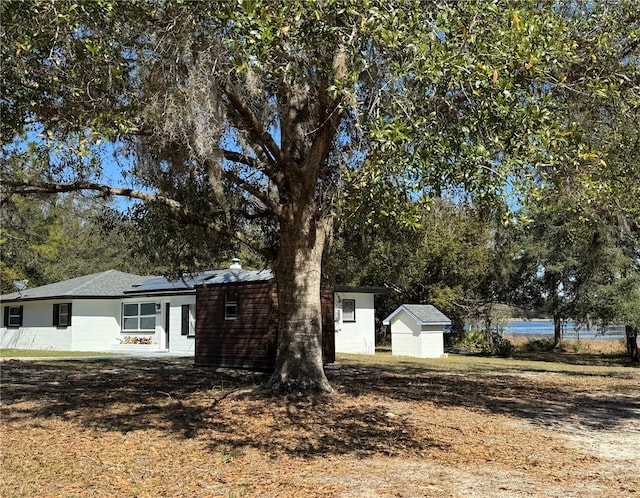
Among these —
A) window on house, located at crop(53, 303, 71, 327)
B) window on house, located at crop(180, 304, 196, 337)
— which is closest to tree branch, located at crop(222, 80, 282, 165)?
window on house, located at crop(180, 304, 196, 337)

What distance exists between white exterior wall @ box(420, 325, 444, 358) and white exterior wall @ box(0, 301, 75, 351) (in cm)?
1410

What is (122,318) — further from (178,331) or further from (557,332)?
(557,332)

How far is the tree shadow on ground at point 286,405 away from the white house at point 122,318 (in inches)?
306

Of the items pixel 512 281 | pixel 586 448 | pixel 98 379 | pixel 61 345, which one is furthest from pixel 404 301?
pixel 586 448

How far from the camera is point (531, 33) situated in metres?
6.70

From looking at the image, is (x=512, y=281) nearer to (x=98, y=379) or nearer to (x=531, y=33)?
(x=98, y=379)

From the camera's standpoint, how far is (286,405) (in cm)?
938

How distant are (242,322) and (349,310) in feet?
26.0

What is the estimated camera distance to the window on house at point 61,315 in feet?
82.3

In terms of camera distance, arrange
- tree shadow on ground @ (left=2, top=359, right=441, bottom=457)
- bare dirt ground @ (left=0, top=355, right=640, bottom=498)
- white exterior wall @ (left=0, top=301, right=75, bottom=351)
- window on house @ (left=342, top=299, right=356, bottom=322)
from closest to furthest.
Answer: bare dirt ground @ (left=0, top=355, right=640, bottom=498) < tree shadow on ground @ (left=2, top=359, right=441, bottom=457) < window on house @ (left=342, top=299, right=356, bottom=322) < white exterior wall @ (left=0, top=301, right=75, bottom=351)

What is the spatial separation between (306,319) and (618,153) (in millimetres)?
6106

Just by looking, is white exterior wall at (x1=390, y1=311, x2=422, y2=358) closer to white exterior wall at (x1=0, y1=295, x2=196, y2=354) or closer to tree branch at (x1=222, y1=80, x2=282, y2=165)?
white exterior wall at (x1=0, y1=295, x2=196, y2=354)

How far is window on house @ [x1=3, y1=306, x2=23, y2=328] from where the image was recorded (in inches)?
1061

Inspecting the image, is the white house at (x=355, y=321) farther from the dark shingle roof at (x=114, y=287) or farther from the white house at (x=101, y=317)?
the white house at (x=101, y=317)
